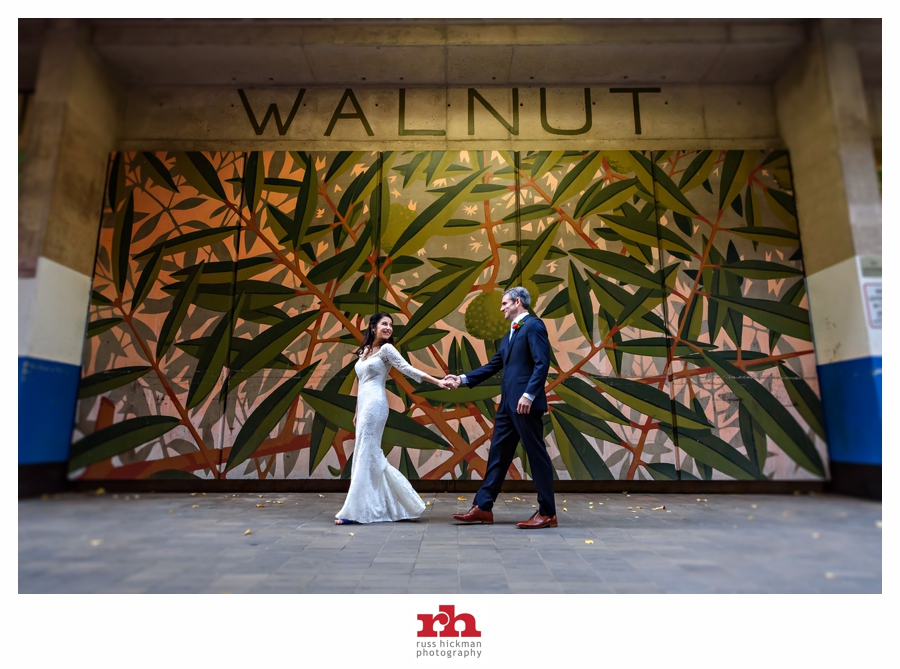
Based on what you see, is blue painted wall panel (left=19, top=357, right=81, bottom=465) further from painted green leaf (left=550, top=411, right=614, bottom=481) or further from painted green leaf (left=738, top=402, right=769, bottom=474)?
painted green leaf (left=738, top=402, right=769, bottom=474)

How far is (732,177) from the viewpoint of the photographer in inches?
222

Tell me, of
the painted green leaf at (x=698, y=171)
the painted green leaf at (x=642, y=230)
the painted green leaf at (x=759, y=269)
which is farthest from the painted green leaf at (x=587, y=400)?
the painted green leaf at (x=698, y=171)

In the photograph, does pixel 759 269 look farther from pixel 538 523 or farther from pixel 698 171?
pixel 538 523

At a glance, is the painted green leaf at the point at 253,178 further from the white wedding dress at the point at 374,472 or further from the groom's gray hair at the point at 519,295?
the groom's gray hair at the point at 519,295

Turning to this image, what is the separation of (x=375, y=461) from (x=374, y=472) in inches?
3.2

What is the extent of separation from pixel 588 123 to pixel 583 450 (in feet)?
12.6

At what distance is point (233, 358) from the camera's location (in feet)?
17.9

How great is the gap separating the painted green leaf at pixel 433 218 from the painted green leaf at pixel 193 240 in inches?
72.9

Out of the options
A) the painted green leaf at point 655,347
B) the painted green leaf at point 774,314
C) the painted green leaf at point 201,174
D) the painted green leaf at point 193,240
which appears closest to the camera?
the painted green leaf at point 193,240

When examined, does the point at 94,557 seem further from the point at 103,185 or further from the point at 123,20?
the point at 123,20

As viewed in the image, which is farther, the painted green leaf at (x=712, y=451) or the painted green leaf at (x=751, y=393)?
the painted green leaf at (x=712, y=451)

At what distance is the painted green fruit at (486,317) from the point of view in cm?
556

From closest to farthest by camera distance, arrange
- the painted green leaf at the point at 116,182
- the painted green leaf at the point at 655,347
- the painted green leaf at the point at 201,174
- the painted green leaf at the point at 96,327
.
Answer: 1. the painted green leaf at the point at 96,327
2. the painted green leaf at the point at 116,182
3. the painted green leaf at the point at 201,174
4. the painted green leaf at the point at 655,347

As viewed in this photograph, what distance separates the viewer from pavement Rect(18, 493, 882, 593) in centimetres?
167
